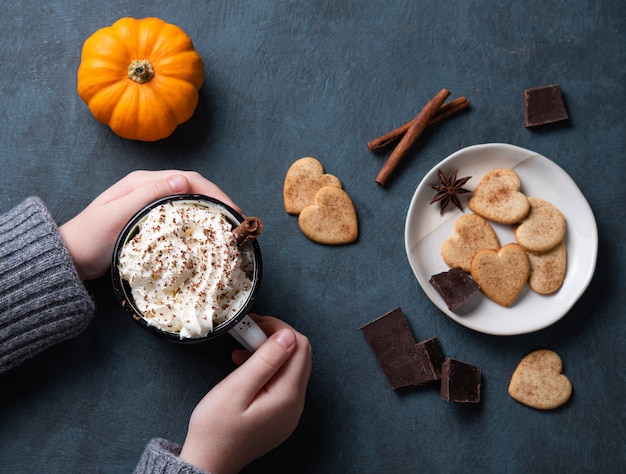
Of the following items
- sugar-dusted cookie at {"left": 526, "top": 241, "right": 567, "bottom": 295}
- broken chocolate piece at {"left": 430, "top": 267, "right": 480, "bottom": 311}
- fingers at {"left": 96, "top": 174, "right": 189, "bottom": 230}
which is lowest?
sugar-dusted cookie at {"left": 526, "top": 241, "right": 567, "bottom": 295}

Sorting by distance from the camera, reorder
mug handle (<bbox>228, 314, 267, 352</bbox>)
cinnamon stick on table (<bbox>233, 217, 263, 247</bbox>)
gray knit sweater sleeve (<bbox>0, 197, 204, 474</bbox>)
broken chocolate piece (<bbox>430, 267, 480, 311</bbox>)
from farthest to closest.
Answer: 1. broken chocolate piece (<bbox>430, 267, 480, 311</bbox>)
2. gray knit sweater sleeve (<bbox>0, 197, 204, 474</bbox>)
3. mug handle (<bbox>228, 314, 267, 352</bbox>)
4. cinnamon stick on table (<bbox>233, 217, 263, 247</bbox>)

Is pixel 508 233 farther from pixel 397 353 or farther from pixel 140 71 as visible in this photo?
pixel 140 71

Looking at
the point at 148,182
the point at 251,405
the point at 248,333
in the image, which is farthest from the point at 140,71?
the point at 251,405

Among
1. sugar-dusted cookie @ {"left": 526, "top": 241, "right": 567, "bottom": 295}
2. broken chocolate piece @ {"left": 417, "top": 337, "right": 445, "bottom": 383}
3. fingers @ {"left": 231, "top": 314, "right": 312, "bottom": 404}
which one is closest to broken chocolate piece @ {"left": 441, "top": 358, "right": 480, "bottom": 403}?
broken chocolate piece @ {"left": 417, "top": 337, "right": 445, "bottom": 383}

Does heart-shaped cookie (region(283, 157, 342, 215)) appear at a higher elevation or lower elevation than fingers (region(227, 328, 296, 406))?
higher

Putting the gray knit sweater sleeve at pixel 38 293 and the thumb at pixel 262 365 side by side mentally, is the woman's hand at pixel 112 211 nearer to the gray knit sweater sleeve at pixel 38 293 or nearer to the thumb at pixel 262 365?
the gray knit sweater sleeve at pixel 38 293

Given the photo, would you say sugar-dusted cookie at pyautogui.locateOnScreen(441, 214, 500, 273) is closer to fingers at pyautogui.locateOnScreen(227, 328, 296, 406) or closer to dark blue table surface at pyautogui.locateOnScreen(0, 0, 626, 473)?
dark blue table surface at pyautogui.locateOnScreen(0, 0, 626, 473)
